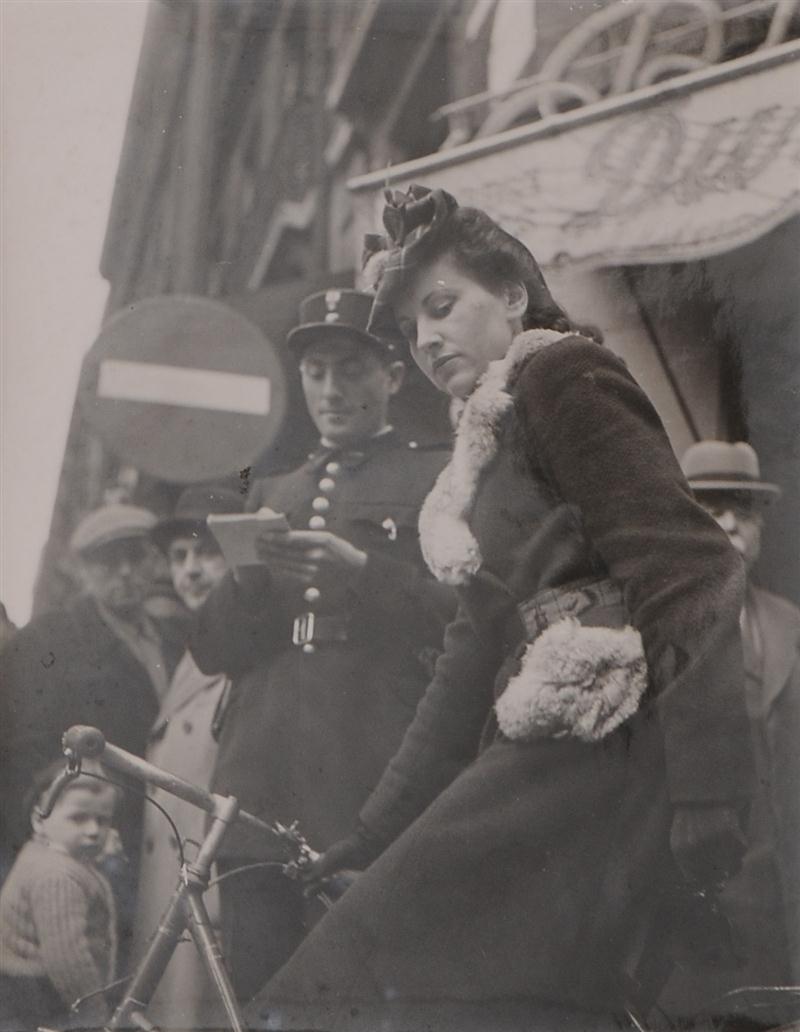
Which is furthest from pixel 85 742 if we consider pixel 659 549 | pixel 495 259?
pixel 495 259

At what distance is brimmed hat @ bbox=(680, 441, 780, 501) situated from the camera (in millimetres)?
3844

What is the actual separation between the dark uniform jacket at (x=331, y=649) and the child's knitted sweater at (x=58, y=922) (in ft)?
1.45

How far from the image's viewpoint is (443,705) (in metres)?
3.74

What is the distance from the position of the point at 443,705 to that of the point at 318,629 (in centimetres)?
44

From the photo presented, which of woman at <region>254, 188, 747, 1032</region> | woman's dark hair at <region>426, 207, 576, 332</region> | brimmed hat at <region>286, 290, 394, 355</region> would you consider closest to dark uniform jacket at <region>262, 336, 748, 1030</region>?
woman at <region>254, 188, 747, 1032</region>

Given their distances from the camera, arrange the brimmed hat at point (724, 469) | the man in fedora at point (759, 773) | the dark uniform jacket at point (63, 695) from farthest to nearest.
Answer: the dark uniform jacket at point (63, 695)
the brimmed hat at point (724, 469)
the man in fedora at point (759, 773)

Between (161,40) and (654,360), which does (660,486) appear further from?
(161,40)

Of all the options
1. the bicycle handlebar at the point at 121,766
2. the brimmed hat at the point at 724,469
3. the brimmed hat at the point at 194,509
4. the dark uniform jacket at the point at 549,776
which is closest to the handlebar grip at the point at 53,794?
the bicycle handlebar at the point at 121,766

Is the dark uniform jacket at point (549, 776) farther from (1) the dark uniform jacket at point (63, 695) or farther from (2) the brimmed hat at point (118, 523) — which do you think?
(2) the brimmed hat at point (118, 523)

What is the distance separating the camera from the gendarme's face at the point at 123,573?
161 inches

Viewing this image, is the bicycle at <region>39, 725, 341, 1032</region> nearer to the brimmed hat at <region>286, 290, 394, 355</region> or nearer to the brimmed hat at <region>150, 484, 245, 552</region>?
the brimmed hat at <region>150, 484, 245, 552</region>

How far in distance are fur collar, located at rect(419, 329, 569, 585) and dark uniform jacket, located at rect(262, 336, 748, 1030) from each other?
0.24ft

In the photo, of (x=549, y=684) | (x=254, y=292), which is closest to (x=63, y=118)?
(x=254, y=292)

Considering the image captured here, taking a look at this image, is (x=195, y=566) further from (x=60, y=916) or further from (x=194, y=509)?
(x=60, y=916)
